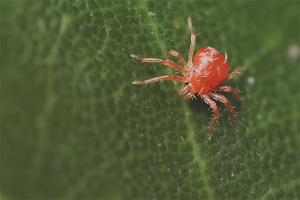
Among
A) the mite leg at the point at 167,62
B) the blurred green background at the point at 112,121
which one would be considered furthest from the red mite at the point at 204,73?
the blurred green background at the point at 112,121

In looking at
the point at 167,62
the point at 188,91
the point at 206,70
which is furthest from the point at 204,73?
the point at 167,62

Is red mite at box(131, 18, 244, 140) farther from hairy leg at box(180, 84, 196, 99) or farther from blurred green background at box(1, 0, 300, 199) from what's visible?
blurred green background at box(1, 0, 300, 199)

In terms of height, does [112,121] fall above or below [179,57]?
below

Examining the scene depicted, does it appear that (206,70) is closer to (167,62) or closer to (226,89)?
(226,89)

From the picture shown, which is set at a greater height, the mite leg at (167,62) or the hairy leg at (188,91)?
the mite leg at (167,62)

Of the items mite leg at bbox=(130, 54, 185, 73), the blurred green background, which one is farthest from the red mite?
the blurred green background

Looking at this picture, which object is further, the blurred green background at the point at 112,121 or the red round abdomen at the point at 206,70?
the red round abdomen at the point at 206,70

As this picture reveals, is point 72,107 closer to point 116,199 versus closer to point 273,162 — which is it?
point 116,199

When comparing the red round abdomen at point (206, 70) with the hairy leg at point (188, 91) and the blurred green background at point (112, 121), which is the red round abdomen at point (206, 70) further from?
the blurred green background at point (112, 121)
